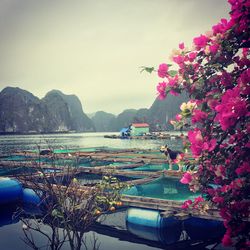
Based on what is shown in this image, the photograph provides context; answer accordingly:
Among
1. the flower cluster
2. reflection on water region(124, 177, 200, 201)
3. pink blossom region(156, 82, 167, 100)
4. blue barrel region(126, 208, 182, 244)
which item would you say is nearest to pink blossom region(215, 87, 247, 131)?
the flower cluster

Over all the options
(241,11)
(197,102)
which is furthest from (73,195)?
(241,11)

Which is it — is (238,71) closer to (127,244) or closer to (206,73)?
(206,73)

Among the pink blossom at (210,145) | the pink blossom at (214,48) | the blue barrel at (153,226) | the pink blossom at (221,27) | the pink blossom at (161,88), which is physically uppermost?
the pink blossom at (221,27)

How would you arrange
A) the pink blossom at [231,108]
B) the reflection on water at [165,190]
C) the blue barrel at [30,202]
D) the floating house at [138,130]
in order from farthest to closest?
the floating house at [138,130], the reflection on water at [165,190], the blue barrel at [30,202], the pink blossom at [231,108]

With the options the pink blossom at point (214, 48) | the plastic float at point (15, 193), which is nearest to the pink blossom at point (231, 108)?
the pink blossom at point (214, 48)

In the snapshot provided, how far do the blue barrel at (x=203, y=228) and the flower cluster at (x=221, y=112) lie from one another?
8167 millimetres

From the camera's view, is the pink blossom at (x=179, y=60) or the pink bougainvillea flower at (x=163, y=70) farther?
the pink bougainvillea flower at (x=163, y=70)

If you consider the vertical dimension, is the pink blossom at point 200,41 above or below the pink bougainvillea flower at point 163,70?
above

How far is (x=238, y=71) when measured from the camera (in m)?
3.71

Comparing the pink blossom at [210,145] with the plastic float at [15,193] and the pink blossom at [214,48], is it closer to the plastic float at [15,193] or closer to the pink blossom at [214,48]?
the pink blossom at [214,48]

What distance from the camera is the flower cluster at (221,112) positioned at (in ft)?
10.9

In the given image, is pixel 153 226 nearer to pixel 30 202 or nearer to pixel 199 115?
pixel 30 202

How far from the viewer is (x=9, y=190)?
15797 mm

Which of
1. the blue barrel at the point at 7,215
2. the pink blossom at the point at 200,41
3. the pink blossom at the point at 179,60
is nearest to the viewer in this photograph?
the pink blossom at the point at 200,41
